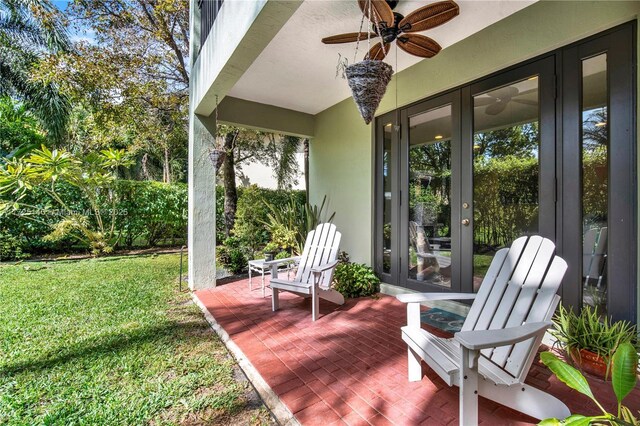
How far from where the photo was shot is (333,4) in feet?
9.25

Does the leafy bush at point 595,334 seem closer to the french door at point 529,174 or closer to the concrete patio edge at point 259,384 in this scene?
the french door at point 529,174

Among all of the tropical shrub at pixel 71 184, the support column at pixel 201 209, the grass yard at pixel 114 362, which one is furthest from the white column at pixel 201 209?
the tropical shrub at pixel 71 184

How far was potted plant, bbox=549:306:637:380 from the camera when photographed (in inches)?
84.0

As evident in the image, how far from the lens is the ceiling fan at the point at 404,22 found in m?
2.41

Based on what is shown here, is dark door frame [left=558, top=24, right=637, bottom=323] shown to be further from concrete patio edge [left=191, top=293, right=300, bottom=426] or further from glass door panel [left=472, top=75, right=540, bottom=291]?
concrete patio edge [left=191, top=293, right=300, bottom=426]

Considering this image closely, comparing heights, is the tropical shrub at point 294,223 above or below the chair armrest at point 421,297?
above

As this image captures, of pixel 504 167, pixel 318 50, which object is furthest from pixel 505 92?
pixel 318 50

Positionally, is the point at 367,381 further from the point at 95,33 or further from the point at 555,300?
the point at 95,33

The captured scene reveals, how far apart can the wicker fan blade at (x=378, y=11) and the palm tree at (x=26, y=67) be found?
12.5 meters

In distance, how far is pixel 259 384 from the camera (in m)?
2.16

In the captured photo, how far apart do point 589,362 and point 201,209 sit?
14.9 ft

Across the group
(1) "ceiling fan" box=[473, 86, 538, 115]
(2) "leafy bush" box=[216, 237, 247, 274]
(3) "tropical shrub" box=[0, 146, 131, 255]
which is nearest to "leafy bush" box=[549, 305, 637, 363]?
(1) "ceiling fan" box=[473, 86, 538, 115]

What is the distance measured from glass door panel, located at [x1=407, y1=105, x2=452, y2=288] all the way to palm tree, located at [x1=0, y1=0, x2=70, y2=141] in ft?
41.1

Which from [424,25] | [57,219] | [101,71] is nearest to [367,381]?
[424,25]
